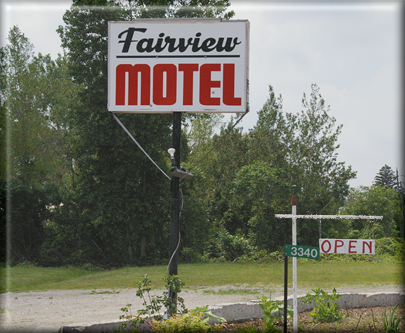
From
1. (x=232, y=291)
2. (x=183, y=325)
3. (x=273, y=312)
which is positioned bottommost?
(x=232, y=291)

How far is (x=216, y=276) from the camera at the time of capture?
38.1 feet

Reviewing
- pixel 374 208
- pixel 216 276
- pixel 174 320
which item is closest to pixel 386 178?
pixel 374 208

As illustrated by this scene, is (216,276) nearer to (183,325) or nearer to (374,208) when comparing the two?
(374,208)

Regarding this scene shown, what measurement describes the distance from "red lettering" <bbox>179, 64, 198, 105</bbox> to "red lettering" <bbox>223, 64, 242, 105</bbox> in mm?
397

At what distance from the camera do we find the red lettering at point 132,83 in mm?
5398

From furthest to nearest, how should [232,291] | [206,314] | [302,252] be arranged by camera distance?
[232,291] → [206,314] → [302,252]

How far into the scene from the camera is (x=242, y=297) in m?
8.60

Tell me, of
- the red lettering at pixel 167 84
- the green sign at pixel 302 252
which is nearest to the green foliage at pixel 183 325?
the green sign at pixel 302 252

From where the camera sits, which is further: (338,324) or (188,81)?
(188,81)

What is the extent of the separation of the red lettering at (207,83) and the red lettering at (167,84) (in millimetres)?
344

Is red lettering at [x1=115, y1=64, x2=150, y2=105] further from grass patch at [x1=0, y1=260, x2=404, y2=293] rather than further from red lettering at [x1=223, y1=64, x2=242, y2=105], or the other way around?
grass patch at [x1=0, y1=260, x2=404, y2=293]

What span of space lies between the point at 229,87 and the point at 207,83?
0.28 metres

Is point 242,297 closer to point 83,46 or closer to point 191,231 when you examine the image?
point 191,231

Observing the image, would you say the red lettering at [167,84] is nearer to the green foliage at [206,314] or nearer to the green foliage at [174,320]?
the green foliage at [174,320]
